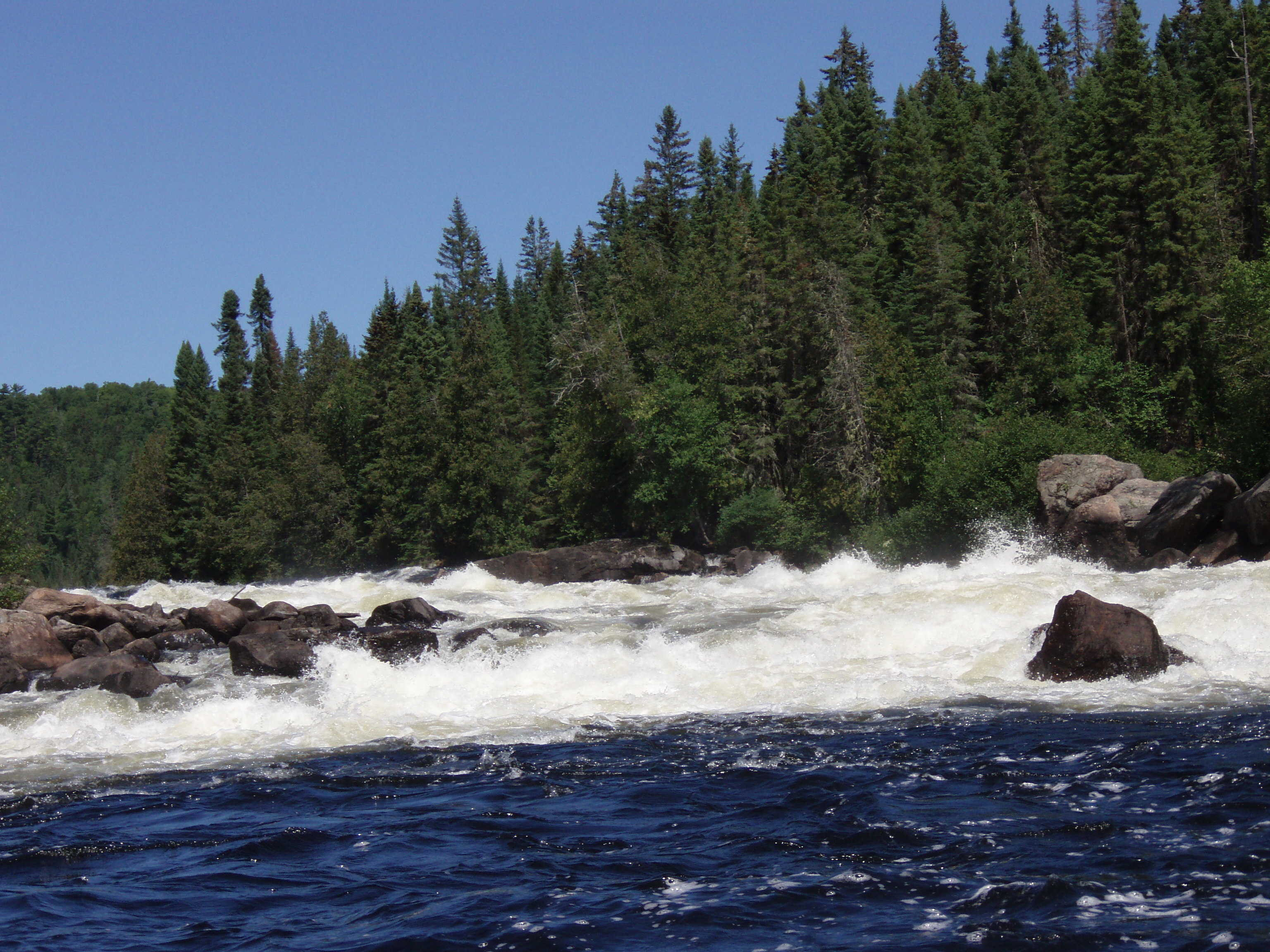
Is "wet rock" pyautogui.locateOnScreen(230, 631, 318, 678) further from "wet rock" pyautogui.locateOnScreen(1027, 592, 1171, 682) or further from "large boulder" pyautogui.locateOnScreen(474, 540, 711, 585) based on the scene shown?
"large boulder" pyautogui.locateOnScreen(474, 540, 711, 585)

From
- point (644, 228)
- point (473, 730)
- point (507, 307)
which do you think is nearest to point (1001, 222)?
point (644, 228)

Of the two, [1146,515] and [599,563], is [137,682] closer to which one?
[599,563]

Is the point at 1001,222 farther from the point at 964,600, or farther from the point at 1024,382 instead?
the point at 964,600

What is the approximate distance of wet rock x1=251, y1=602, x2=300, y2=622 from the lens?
2578 cm

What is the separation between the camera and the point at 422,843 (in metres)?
9.91

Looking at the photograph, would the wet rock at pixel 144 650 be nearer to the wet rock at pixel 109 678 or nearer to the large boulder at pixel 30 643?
the large boulder at pixel 30 643

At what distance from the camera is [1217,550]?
25.9 metres

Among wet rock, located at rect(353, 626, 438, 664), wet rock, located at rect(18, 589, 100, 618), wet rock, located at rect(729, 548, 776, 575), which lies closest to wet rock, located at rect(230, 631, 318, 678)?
wet rock, located at rect(353, 626, 438, 664)

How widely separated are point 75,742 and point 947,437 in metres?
28.8

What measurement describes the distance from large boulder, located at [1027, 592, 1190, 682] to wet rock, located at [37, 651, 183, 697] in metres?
14.4

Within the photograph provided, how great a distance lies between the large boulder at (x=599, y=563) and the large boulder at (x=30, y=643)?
2082 cm

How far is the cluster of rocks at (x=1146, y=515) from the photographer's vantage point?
84.2 ft

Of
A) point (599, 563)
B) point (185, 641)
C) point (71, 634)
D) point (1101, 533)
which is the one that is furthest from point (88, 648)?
point (1101, 533)

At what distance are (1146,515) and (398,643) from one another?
20155mm
